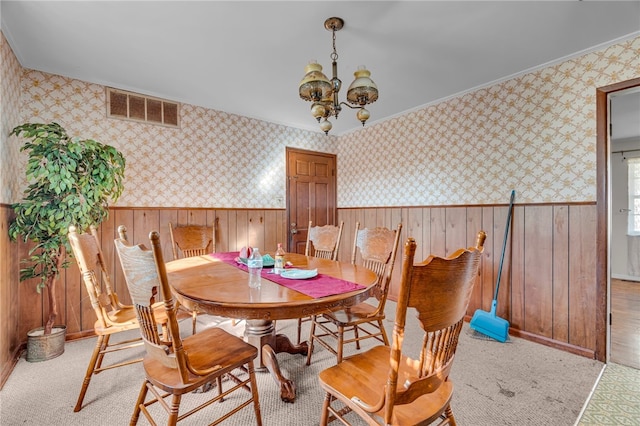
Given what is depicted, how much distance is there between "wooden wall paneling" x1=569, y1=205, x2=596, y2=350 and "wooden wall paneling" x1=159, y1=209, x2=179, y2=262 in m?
3.89

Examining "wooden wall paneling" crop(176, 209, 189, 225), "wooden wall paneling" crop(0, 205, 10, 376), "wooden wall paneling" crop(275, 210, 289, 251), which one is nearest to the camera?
"wooden wall paneling" crop(0, 205, 10, 376)

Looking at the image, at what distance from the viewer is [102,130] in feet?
9.77


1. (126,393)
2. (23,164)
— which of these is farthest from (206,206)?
(126,393)

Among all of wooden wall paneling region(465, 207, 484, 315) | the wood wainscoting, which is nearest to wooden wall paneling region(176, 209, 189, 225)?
the wood wainscoting

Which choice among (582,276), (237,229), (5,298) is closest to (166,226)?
(237,229)

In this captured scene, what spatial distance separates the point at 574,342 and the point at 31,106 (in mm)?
5142

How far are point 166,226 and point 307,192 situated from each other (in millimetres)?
2006

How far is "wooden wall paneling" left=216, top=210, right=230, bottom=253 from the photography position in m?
3.66

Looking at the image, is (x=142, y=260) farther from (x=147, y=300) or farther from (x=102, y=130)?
(x=102, y=130)

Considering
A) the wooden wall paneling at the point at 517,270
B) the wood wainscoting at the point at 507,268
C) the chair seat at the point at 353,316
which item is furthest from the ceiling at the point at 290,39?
the chair seat at the point at 353,316

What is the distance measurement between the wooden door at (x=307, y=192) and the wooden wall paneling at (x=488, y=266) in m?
2.33

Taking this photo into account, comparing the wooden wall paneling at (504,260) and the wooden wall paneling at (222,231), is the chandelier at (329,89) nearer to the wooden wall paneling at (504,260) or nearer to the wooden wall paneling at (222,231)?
the wooden wall paneling at (504,260)

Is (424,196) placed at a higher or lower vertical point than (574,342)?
higher

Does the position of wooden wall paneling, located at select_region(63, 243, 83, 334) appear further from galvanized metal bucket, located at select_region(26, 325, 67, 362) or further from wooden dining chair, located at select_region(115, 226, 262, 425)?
wooden dining chair, located at select_region(115, 226, 262, 425)
